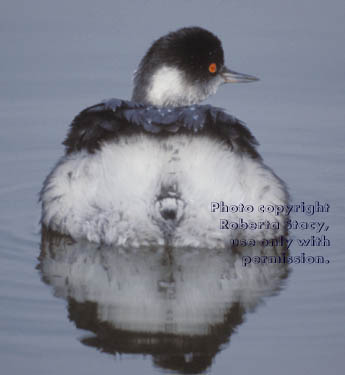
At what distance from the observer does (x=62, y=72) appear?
1226 centimetres

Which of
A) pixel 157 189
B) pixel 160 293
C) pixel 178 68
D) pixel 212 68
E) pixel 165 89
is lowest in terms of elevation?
pixel 160 293

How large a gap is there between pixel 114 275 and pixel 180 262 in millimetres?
468

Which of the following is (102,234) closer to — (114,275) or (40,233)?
(114,275)

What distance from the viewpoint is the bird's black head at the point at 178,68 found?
29.7 ft

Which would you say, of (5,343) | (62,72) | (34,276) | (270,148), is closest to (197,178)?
(34,276)

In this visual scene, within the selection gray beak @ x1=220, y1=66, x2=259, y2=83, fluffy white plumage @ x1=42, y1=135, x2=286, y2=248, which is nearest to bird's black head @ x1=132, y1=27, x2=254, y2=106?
gray beak @ x1=220, y1=66, x2=259, y2=83

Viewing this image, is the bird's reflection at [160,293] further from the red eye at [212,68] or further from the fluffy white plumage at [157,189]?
the red eye at [212,68]

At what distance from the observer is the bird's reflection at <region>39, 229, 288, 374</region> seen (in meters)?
6.28

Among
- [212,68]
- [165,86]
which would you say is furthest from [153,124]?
[212,68]

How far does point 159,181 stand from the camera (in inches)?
287

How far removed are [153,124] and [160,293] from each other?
3.57 ft

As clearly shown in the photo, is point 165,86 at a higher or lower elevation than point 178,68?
lower

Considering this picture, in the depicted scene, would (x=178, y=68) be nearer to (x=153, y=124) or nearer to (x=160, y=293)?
(x=153, y=124)

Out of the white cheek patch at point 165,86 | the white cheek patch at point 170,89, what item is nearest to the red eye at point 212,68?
the white cheek patch at point 170,89
